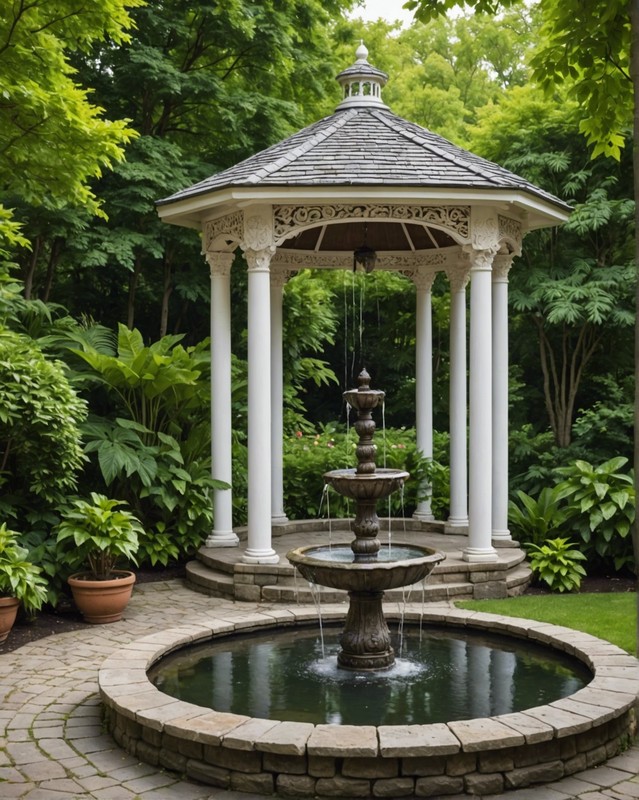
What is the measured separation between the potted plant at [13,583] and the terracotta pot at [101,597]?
502 mm

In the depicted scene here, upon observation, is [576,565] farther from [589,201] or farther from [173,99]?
[173,99]

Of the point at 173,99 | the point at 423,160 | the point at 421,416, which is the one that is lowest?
the point at 421,416

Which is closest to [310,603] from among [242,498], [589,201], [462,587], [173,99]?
[462,587]

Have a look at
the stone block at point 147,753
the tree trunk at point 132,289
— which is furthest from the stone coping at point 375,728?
the tree trunk at point 132,289

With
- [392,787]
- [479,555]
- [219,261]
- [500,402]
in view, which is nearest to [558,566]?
[479,555]

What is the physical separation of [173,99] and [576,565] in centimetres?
957

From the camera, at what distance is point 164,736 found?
180 inches

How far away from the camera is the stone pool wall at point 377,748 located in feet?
13.9

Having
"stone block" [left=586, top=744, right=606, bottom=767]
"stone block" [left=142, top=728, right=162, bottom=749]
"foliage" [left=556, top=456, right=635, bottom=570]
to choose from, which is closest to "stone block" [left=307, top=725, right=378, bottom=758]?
"stone block" [left=142, top=728, right=162, bottom=749]

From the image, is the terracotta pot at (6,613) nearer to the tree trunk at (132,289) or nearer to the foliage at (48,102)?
the foliage at (48,102)

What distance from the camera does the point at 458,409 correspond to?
11156mm

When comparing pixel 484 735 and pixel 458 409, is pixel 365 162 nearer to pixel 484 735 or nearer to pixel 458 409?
pixel 458 409

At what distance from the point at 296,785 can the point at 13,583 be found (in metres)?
3.66

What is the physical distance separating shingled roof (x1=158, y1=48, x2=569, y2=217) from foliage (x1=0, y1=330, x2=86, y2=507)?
2418 mm
